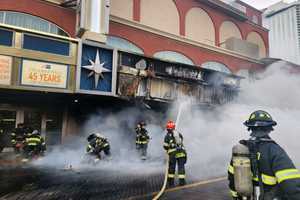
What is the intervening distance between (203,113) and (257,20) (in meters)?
18.6

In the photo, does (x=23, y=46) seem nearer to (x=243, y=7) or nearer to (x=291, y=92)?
(x=291, y=92)

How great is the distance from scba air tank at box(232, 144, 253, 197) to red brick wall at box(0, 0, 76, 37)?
12.0 metres

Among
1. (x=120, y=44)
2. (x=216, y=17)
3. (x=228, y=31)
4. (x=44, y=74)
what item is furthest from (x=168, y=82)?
(x=228, y=31)

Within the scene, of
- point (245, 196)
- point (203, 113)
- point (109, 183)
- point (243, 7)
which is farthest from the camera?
point (243, 7)

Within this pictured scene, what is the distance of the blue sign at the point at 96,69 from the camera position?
990 centimetres

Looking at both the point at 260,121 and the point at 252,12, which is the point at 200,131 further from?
the point at 252,12

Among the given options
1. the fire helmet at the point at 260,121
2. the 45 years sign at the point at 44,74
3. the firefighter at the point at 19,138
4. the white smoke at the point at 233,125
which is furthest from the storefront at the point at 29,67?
the fire helmet at the point at 260,121

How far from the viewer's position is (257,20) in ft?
87.9

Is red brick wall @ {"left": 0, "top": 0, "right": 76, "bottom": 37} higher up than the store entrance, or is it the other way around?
red brick wall @ {"left": 0, "top": 0, "right": 76, "bottom": 37}

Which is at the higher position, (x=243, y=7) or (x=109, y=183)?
(x=243, y=7)

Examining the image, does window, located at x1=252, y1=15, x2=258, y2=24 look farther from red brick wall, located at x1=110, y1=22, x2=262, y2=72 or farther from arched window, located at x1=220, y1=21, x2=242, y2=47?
red brick wall, located at x1=110, y1=22, x2=262, y2=72

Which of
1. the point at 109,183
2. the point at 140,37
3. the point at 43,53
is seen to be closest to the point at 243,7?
the point at 140,37

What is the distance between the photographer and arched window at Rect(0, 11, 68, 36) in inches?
425

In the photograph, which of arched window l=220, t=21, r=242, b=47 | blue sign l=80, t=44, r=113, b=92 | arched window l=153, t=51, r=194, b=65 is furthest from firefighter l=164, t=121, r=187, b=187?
arched window l=220, t=21, r=242, b=47
